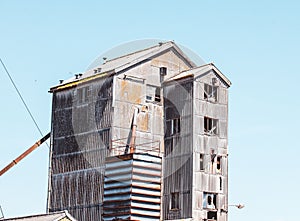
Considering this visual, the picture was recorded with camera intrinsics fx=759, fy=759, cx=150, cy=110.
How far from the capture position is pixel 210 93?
204 ft

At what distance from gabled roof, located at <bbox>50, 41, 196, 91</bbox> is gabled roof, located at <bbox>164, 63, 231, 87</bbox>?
2.31 meters

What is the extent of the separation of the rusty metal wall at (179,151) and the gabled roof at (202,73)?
17.6 inches

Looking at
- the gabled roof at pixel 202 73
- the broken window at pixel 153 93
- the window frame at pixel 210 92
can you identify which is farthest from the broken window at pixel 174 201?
the gabled roof at pixel 202 73

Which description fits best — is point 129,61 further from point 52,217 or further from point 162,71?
point 52,217

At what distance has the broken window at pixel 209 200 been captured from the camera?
59.5 metres

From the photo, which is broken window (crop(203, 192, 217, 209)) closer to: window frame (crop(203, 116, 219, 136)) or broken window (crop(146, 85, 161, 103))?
window frame (crop(203, 116, 219, 136))

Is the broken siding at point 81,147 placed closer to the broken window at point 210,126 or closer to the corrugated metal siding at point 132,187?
the corrugated metal siding at point 132,187

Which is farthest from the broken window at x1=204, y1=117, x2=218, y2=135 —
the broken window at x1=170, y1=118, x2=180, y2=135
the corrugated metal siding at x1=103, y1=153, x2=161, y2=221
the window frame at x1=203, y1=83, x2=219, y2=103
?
the corrugated metal siding at x1=103, y1=153, x2=161, y2=221

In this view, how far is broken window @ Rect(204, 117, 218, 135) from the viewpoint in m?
61.4

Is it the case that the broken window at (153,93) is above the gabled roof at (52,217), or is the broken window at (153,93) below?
above

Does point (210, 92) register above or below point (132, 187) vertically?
above

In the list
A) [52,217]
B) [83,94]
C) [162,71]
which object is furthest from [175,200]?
[52,217]

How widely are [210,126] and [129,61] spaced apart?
28.2 feet

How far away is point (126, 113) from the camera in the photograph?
60.9m
